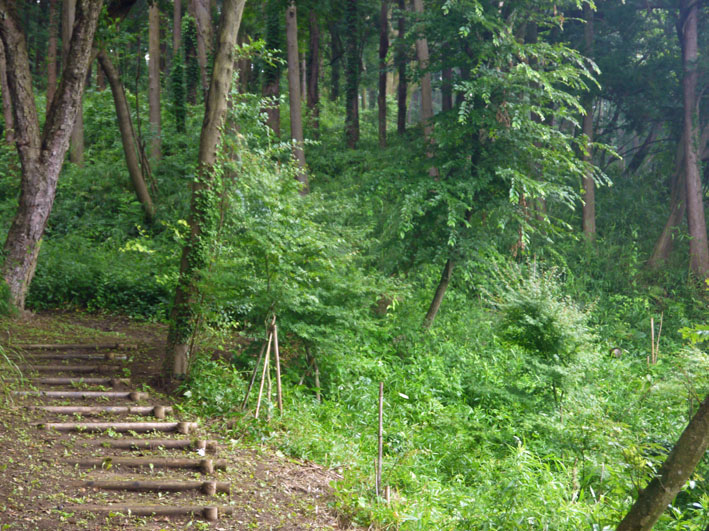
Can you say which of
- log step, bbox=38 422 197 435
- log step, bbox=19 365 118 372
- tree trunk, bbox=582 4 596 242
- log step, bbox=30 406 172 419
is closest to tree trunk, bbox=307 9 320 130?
tree trunk, bbox=582 4 596 242

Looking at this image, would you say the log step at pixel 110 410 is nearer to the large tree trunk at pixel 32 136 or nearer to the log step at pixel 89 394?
the log step at pixel 89 394

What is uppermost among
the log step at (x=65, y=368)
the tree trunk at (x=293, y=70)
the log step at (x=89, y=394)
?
the tree trunk at (x=293, y=70)

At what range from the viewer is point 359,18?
78.4 ft

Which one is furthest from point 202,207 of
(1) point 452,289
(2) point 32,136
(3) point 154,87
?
(3) point 154,87

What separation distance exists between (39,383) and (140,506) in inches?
119

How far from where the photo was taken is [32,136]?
32.1ft

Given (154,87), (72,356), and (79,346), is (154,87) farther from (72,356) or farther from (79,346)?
(72,356)

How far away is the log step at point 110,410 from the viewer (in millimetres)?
6359

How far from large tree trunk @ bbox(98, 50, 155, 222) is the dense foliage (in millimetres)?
619

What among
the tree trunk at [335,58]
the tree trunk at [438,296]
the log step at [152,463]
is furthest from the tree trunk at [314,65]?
the log step at [152,463]

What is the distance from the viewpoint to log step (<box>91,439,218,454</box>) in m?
5.89

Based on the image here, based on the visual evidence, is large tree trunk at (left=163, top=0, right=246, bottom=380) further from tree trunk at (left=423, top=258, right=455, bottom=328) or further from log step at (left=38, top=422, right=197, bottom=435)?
tree trunk at (left=423, top=258, right=455, bottom=328)

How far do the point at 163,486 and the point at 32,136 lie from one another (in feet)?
23.2

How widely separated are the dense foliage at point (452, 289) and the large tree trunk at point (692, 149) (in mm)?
662
